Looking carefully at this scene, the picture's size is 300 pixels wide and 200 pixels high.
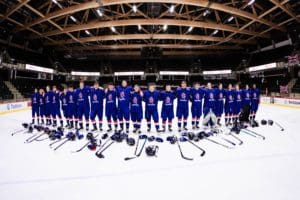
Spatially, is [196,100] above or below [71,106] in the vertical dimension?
above

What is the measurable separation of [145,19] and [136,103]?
9.66m

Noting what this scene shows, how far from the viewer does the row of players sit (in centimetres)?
545

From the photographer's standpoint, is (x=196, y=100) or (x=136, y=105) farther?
(x=196, y=100)

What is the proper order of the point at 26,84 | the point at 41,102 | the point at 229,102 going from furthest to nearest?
the point at 26,84 → the point at 41,102 → the point at 229,102

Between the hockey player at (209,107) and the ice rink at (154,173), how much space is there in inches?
77.5

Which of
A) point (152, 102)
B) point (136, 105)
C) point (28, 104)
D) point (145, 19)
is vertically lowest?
point (28, 104)

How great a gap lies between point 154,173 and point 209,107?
4.17 meters

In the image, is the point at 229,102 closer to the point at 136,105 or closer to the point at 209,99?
the point at 209,99

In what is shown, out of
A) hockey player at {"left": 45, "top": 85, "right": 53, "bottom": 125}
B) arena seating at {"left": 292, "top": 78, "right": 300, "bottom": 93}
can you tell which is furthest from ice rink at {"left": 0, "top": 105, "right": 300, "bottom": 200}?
arena seating at {"left": 292, "top": 78, "right": 300, "bottom": 93}

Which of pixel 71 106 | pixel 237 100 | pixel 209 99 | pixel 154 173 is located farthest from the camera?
pixel 237 100

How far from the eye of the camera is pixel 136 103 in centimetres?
535

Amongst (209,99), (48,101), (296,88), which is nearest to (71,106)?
(48,101)

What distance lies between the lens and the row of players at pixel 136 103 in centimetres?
545

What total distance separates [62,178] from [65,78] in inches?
945
